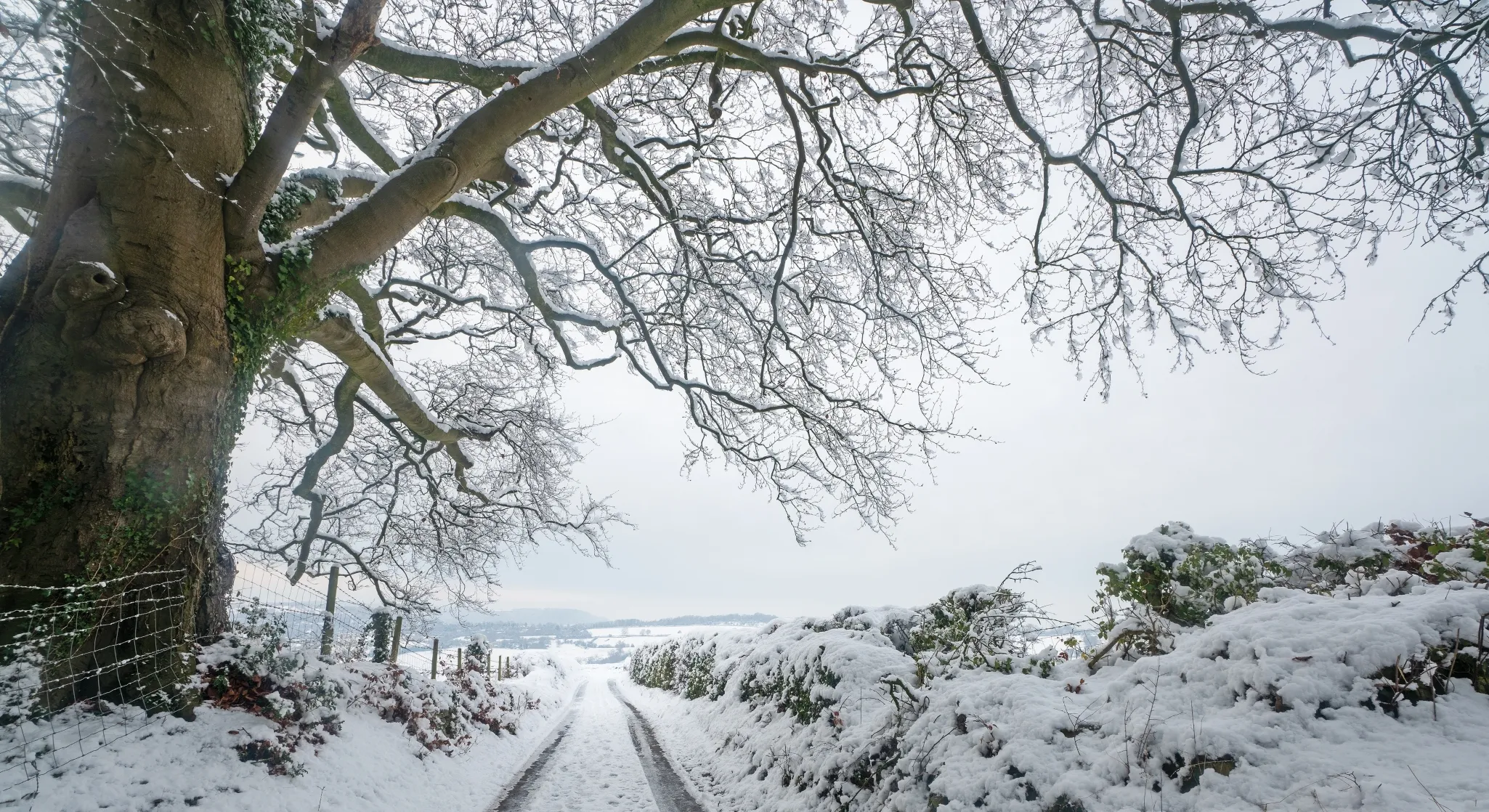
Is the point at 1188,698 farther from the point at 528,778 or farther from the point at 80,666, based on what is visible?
the point at 528,778

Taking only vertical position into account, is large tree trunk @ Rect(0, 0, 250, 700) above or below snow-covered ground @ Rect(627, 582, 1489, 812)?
above

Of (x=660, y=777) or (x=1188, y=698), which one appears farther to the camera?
(x=660, y=777)

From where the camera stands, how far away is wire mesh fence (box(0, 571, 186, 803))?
3.48 metres

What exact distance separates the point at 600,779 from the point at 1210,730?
19.9ft

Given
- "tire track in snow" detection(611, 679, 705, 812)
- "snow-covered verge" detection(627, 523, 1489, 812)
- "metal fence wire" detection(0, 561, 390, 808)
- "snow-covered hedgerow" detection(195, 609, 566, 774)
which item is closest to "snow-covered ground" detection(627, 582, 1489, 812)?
"snow-covered verge" detection(627, 523, 1489, 812)

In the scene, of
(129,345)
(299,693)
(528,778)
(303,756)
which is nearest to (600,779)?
(528,778)

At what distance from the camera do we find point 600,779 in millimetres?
6805

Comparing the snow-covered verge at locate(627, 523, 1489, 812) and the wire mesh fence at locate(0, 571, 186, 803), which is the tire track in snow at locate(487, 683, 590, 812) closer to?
the snow-covered verge at locate(627, 523, 1489, 812)

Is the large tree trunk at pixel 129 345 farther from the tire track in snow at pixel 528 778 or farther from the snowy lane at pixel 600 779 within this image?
the snowy lane at pixel 600 779

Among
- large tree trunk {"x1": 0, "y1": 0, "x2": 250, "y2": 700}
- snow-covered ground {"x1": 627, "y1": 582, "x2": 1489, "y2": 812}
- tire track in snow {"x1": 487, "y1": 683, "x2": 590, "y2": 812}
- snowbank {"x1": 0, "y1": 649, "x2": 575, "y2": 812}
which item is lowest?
tire track in snow {"x1": 487, "y1": 683, "x2": 590, "y2": 812}

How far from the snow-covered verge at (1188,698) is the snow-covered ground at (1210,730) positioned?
1 cm

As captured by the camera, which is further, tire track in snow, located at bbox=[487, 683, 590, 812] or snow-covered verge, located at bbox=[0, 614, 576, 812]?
tire track in snow, located at bbox=[487, 683, 590, 812]

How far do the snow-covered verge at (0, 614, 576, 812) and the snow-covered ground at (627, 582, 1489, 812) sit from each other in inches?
148

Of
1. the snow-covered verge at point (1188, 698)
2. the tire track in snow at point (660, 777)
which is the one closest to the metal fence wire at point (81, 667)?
the tire track in snow at point (660, 777)
